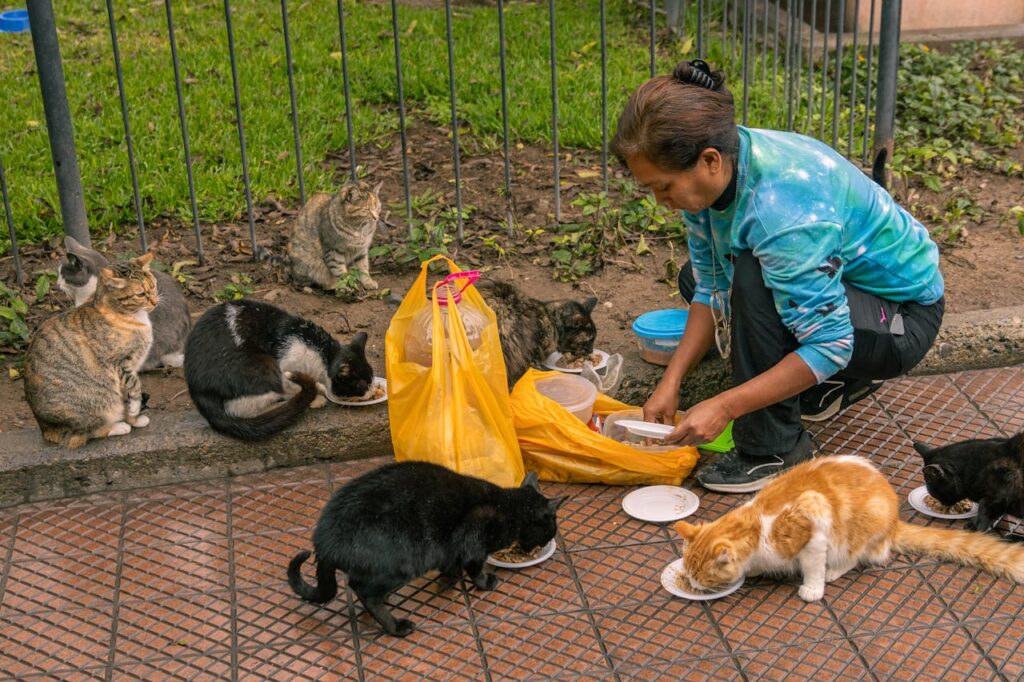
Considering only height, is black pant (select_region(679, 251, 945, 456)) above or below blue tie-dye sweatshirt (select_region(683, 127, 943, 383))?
below

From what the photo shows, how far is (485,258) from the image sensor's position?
5.84 m

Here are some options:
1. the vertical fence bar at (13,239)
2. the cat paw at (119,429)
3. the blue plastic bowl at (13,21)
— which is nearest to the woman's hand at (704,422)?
the cat paw at (119,429)

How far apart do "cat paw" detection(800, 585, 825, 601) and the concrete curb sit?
4.39 feet

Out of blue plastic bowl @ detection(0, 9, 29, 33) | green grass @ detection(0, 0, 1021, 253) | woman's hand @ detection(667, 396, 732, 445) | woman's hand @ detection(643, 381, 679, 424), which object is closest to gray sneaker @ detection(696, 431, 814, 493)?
woman's hand @ detection(643, 381, 679, 424)

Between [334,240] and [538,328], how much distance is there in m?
1.33

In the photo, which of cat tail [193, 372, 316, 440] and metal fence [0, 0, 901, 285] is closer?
cat tail [193, 372, 316, 440]

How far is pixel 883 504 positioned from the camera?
3559 mm

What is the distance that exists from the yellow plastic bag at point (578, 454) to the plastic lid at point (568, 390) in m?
0.17

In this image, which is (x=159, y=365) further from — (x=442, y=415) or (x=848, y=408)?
(x=848, y=408)

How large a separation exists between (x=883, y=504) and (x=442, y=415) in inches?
61.3

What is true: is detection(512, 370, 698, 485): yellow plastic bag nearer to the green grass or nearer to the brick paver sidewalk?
the brick paver sidewalk

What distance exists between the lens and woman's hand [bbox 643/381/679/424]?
13.7ft

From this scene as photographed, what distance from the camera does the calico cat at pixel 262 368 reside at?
4.32 m

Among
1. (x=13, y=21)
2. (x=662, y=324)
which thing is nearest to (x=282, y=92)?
(x=13, y=21)
